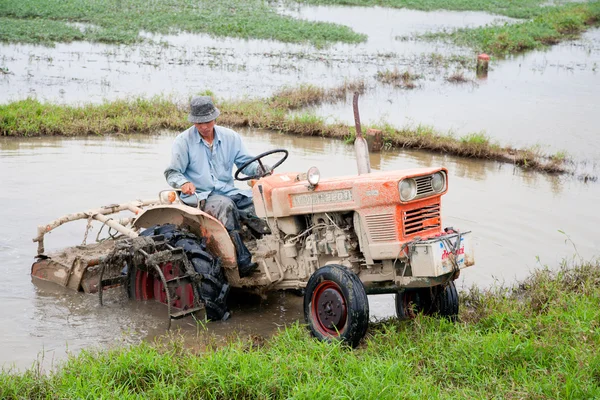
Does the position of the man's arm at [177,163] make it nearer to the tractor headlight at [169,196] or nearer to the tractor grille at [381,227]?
the tractor headlight at [169,196]

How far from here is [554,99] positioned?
17422 millimetres

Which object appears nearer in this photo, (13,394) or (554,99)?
(13,394)

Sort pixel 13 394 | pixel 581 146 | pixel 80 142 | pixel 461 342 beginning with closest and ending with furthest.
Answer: pixel 13 394 < pixel 461 342 < pixel 80 142 < pixel 581 146

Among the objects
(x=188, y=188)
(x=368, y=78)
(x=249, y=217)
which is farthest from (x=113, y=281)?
(x=368, y=78)

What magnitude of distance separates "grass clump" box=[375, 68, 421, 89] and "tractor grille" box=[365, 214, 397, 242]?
13.7m

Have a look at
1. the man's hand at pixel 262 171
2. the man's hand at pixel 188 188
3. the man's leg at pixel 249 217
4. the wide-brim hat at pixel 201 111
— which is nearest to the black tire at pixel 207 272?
the man's hand at pixel 188 188

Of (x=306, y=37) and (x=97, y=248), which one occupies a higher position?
(x=306, y=37)

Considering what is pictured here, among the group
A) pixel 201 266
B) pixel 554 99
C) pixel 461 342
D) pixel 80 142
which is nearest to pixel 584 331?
pixel 461 342

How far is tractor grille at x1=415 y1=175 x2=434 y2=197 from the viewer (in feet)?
16.8

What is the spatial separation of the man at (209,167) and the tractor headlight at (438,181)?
1.66 meters

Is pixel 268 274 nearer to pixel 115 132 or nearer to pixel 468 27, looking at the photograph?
pixel 115 132

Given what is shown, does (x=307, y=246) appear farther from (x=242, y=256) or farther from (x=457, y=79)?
(x=457, y=79)

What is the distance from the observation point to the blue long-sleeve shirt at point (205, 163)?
20.7ft

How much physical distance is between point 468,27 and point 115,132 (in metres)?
22.1
